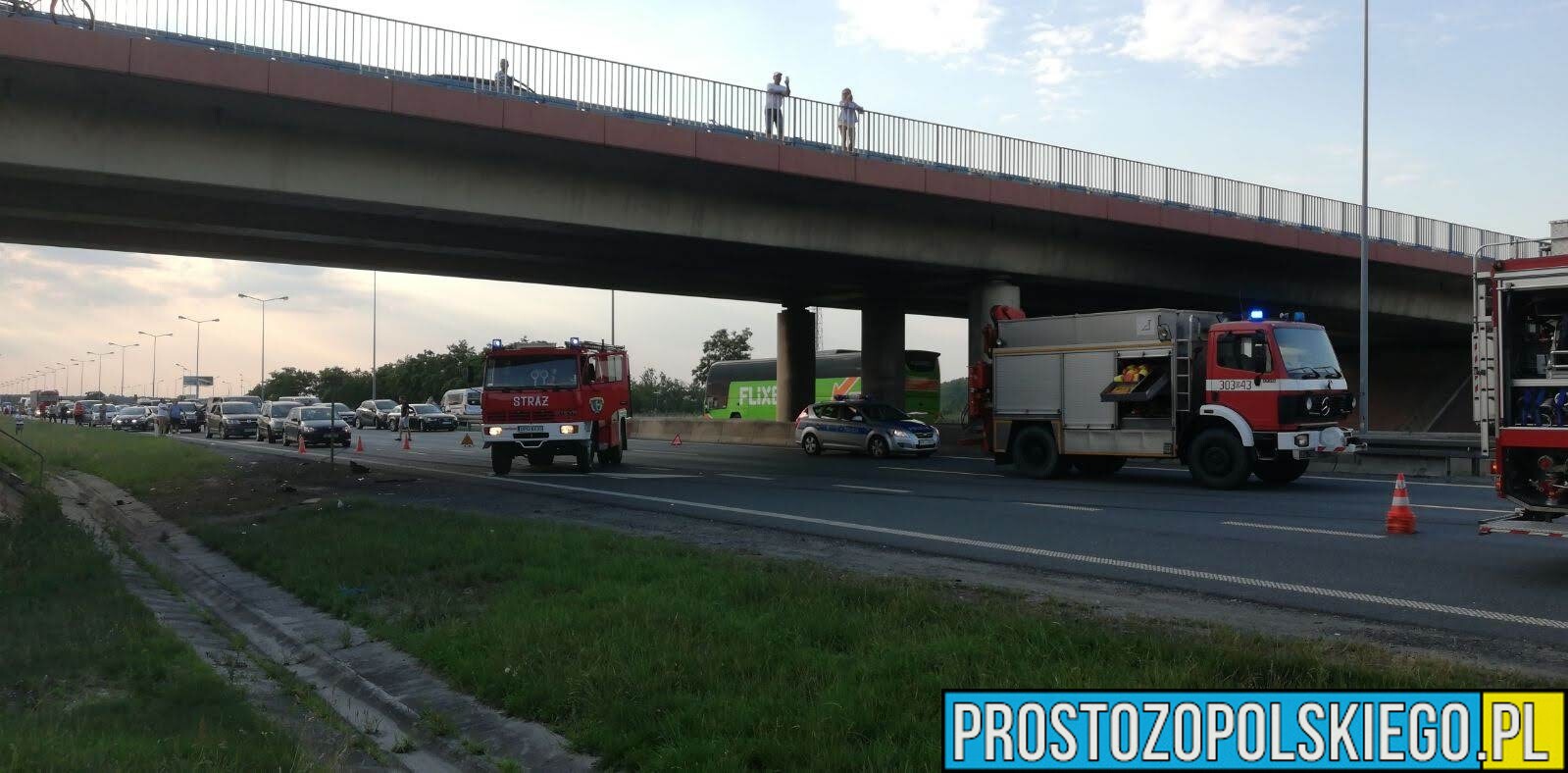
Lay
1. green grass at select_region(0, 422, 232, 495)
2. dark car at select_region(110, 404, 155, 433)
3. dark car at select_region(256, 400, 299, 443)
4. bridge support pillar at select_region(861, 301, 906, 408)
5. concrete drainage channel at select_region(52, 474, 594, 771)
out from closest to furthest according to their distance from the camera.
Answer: concrete drainage channel at select_region(52, 474, 594, 771) < green grass at select_region(0, 422, 232, 495) < bridge support pillar at select_region(861, 301, 906, 408) < dark car at select_region(256, 400, 299, 443) < dark car at select_region(110, 404, 155, 433)

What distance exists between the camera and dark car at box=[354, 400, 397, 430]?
69000 millimetres

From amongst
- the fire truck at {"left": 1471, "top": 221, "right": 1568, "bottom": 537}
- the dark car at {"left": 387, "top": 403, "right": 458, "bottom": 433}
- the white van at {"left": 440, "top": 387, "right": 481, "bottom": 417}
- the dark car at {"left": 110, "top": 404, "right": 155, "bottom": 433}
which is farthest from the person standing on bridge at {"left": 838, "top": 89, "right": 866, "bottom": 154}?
the dark car at {"left": 110, "top": 404, "right": 155, "bottom": 433}

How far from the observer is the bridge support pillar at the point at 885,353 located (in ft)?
126

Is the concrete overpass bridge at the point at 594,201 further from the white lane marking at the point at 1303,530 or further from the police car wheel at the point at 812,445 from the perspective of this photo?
the white lane marking at the point at 1303,530

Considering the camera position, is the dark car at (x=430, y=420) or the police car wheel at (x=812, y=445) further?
the dark car at (x=430, y=420)

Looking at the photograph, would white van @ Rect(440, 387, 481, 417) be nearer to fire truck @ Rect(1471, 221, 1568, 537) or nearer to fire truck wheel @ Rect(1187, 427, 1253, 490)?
fire truck wheel @ Rect(1187, 427, 1253, 490)

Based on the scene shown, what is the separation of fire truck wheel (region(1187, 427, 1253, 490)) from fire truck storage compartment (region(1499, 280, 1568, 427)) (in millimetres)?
9380

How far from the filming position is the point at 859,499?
1811cm

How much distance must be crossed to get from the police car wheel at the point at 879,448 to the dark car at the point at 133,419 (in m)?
55.8

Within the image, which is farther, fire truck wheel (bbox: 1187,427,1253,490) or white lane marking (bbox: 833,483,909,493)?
white lane marking (bbox: 833,483,909,493)

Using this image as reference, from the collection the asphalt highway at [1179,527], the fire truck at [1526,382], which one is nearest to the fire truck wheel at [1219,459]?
the asphalt highway at [1179,527]

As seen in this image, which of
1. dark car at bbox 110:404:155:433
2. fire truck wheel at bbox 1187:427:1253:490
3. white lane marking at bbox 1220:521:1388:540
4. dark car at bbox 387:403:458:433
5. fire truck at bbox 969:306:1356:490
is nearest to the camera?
white lane marking at bbox 1220:521:1388:540

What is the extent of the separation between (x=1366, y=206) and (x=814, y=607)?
28748 mm

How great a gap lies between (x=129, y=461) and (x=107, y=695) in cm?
2724
